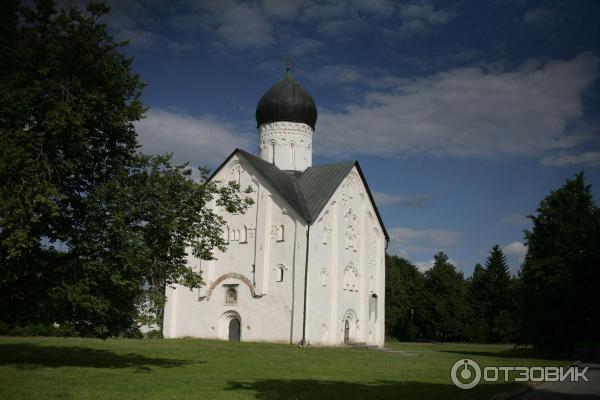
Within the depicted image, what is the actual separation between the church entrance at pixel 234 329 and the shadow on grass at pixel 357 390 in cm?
1908

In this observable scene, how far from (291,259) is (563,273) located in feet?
47.2

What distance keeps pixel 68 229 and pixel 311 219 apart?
17.6 metres

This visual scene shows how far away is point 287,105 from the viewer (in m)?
38.4

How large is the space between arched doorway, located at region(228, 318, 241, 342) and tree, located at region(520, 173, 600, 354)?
16.1 m

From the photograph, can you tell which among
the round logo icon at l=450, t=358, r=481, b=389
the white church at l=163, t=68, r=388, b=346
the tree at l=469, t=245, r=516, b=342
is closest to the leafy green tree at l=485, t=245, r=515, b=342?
the tree at l=469, t=245, r=516, b=342

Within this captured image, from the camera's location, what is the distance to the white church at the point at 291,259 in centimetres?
3114

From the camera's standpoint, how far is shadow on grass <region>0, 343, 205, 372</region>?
53.5ft

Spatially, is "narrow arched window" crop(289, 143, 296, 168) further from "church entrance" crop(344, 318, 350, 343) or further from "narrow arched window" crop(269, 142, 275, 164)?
"church entrance" crop(344, 318, 350, 343)

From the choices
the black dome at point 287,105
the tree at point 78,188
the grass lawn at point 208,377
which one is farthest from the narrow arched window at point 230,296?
the tree at point 78,188

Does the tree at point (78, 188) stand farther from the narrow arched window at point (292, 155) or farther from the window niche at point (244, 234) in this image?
the narrow arched window at point (292, 155)

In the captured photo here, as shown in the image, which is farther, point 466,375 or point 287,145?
point 287,145

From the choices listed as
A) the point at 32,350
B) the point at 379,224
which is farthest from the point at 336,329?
the point at 32,350

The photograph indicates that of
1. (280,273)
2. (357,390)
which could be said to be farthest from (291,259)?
(357,390)

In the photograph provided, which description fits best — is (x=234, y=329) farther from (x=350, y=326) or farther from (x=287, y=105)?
(x=287, y=105)
